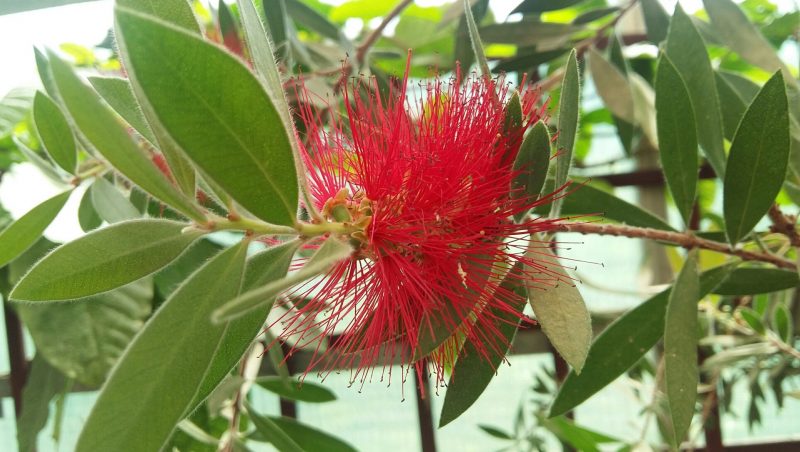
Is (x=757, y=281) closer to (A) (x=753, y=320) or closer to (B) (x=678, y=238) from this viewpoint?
(B) (x=678, y=238)

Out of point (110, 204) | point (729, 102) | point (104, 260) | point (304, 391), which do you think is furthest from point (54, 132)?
point (729, 102)

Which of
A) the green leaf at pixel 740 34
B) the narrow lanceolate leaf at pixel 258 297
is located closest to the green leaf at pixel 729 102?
the green leaf at pixel 740 34

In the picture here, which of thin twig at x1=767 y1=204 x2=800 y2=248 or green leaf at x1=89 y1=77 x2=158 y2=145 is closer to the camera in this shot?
green leaf at x1=89 y1=77 x2=158 y2=145

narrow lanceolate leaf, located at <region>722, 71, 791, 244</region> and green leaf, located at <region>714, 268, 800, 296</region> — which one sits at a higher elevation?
narrow lanceolate leaf, located at <region>722, 71, 791, 244</region>

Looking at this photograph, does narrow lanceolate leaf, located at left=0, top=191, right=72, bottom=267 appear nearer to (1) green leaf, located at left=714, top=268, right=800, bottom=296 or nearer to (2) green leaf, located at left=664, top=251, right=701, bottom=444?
(2) green leaf, located at left=664, top=251, right=701, bottom=444

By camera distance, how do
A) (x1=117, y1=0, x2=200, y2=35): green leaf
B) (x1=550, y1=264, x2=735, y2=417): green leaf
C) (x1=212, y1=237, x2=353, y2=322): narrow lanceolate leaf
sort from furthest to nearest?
(x1=550, y1=264, x2=735, y2=417): green leaf → (x1=117, y1=0, x2=200, y2=35): green leaf → (x1=212, y1=237, x2=353, y2=322): narrow lanceolate leaf

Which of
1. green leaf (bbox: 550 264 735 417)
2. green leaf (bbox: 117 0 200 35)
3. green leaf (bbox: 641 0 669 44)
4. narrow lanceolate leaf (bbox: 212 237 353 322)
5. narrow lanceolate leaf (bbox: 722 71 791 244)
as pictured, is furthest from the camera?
green leaf (bbox: 641 0 669 44)

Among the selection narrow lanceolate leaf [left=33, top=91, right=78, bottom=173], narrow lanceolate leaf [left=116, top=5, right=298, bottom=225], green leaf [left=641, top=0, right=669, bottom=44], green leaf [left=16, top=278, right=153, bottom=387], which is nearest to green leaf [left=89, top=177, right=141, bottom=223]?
narrow lanceolate leaf [left=33, top=91, right=78, bottom=173]
